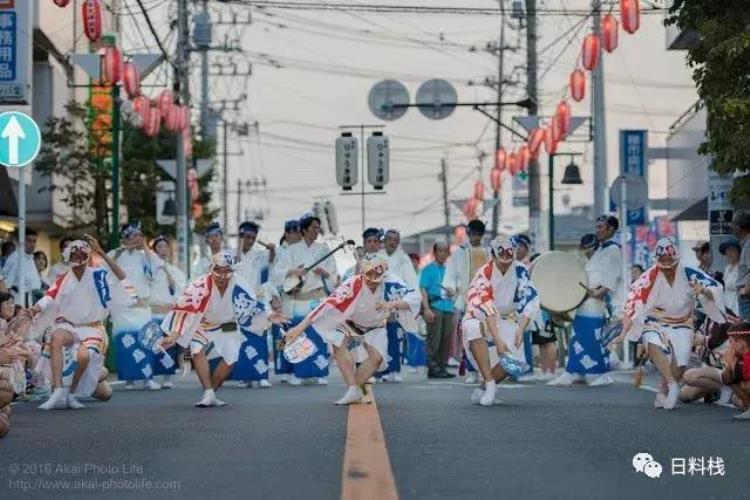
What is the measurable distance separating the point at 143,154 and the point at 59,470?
3641 centimetres

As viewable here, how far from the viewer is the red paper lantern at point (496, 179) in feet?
144

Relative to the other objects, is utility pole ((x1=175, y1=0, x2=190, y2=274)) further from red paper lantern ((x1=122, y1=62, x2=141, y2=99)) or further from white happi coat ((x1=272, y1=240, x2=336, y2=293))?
white happi coat ((x1=272, y1=240, x2=336, y2=293))

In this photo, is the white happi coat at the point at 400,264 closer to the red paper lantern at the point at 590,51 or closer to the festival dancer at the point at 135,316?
the festival dancer at the point at 135,316

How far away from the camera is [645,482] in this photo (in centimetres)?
821

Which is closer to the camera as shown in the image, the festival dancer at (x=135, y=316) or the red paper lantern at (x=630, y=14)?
the festival dancer at (x=135, y=316)

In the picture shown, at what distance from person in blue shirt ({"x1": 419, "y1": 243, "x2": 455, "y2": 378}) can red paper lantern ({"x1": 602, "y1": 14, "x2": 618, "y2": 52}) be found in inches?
229

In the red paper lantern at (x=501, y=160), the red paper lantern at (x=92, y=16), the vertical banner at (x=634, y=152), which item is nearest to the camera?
the red paper lantern at (x=92, y=16)

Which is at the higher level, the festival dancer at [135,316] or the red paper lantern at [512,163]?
the red paper lantern at [512,163]

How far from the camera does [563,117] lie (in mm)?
31766

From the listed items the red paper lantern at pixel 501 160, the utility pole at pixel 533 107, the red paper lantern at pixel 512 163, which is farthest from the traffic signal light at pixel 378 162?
the red paper lantern at pixel 501 160

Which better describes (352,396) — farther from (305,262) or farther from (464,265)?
(464,265)

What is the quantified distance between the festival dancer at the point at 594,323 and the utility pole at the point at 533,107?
18.7m

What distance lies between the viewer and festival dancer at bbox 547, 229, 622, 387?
Result: 19188 mm

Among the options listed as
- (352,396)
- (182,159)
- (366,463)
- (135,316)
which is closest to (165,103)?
(182,159)
